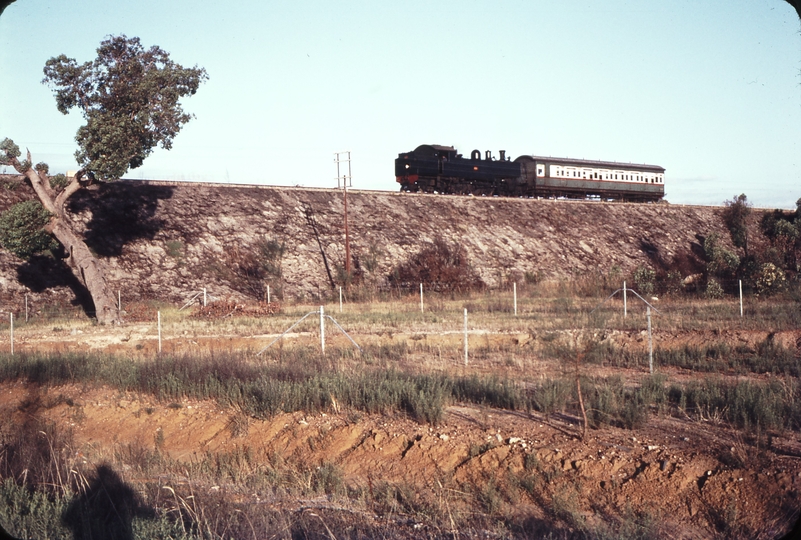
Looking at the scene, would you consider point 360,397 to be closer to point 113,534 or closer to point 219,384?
point 219,384

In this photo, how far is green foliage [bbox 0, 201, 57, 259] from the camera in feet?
78.4

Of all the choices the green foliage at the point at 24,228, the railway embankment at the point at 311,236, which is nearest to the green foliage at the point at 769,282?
the railway embankment at the point at 311,236

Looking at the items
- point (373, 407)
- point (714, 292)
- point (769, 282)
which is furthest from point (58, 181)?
point (769, 282)

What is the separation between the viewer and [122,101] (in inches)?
1001

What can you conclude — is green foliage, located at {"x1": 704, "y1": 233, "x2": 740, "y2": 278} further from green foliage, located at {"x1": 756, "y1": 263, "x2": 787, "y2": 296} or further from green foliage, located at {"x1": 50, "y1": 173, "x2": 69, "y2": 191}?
green foliage, located at {"x1": 50, "y1": 173, "x2": 69, "y2": 191}

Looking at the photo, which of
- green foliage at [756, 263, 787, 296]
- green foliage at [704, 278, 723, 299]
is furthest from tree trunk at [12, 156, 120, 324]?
green foliage at [756, 263, 787, 296]

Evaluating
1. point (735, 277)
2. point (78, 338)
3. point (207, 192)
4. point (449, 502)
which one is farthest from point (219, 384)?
point (735, 277)

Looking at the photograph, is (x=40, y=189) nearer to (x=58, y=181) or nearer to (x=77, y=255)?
(x=58, y=181)

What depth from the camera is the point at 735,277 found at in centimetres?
3797

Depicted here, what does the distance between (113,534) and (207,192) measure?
32570mm

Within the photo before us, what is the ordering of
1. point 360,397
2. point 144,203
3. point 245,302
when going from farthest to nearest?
point 144,203
point 245,302
point 360,397

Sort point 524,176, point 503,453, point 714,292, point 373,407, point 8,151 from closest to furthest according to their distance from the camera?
point 503,453
point 373,407
point 8,151
point 714,292
point 524,176

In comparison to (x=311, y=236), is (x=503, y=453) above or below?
below

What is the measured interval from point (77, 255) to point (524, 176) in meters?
32.6
